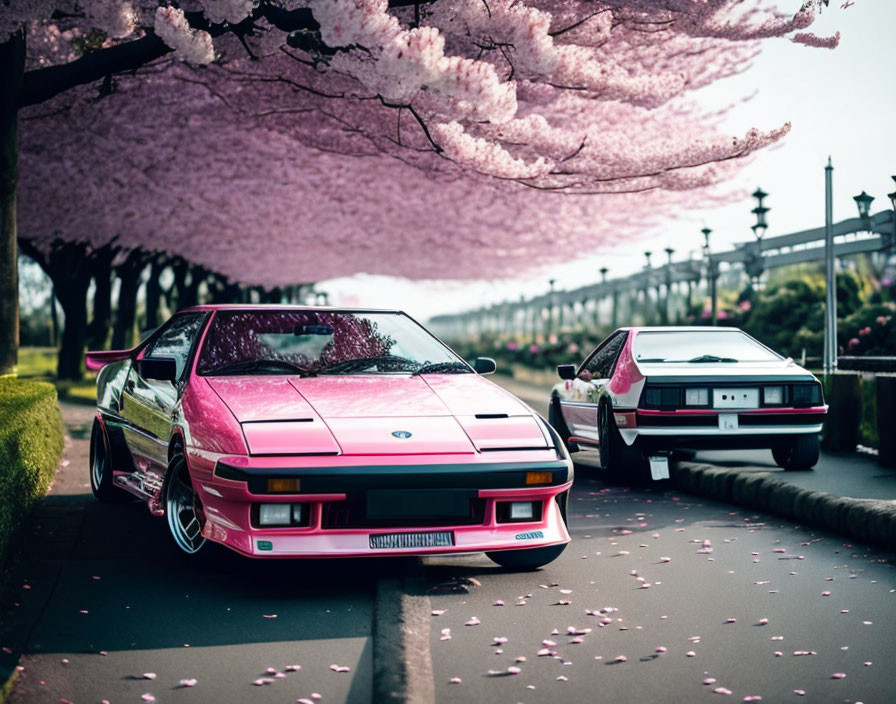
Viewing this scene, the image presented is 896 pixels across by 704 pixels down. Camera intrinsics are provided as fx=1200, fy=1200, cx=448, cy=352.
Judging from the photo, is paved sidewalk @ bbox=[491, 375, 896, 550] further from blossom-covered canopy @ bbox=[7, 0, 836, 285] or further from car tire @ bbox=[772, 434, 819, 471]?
blossom-covered canopy @ bbox=[7, 0, 836, 285]

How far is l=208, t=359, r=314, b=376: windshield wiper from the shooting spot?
7.25 m

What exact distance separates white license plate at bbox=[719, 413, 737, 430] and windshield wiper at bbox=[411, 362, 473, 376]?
3749 millimetres

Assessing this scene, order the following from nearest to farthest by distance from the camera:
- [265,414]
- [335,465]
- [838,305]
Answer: [335,465] < [265,414] < [838,305]

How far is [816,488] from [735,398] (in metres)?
1.33

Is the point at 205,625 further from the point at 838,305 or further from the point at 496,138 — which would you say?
the point at 838,305

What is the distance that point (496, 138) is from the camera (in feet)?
48.3

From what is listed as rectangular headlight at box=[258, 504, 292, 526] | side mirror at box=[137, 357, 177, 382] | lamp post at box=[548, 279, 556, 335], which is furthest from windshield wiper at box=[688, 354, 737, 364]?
lamp post at box=[548, 279, 556, 335]

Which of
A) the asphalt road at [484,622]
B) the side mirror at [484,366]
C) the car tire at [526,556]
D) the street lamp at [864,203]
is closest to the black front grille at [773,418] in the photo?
the asphalt road at [484,622]

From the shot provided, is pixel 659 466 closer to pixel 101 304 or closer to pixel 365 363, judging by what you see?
pixel 365 363

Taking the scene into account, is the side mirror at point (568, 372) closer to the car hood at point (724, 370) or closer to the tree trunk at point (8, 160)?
the car hood at point (724, 370)

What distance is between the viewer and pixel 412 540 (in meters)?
6.07

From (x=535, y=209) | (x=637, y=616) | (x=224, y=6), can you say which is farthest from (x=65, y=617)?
(x=535, y=209)

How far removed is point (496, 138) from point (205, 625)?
1017cm

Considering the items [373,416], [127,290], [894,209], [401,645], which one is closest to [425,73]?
[373,416]
